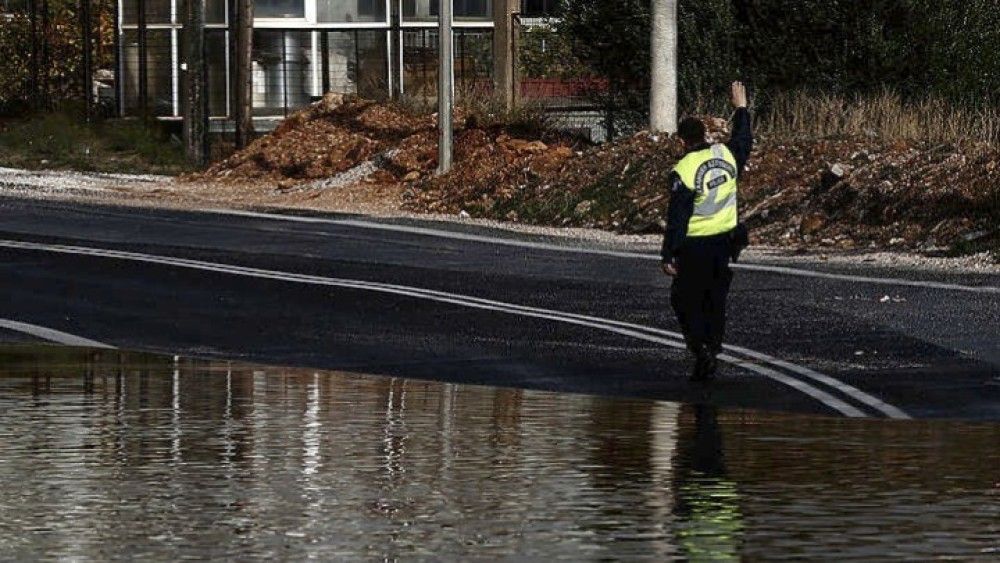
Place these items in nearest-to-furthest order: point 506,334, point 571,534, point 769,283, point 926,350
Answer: point 571,534 < point 926,350 < point 506,334 < point 769,283

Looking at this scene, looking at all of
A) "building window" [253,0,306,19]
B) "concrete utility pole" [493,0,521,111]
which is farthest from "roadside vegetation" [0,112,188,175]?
"concrete utility pole" [493,0,521,111]

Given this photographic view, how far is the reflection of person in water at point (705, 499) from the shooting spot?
852 centimetres

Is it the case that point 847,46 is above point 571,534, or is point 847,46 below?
above

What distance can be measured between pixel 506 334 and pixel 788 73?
1890cm

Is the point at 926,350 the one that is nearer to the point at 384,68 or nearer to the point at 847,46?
the point at 847,46

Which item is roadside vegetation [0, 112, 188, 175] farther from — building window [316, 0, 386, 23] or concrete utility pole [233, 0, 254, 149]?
building window [316, 0, 386, 23]

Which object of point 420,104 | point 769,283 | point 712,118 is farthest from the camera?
point 420,104

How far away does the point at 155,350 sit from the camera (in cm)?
1688

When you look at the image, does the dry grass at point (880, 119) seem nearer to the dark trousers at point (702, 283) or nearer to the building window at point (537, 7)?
the dark trousers at point (702, 283)

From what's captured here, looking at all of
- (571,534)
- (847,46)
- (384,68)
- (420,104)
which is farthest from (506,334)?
(384,68)

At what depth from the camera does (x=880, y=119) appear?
1198 inches

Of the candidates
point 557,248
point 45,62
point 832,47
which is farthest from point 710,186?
point 45,62

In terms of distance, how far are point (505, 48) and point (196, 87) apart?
7000 mm

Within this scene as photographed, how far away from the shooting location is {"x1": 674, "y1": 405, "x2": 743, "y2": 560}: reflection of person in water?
8.52 metres
